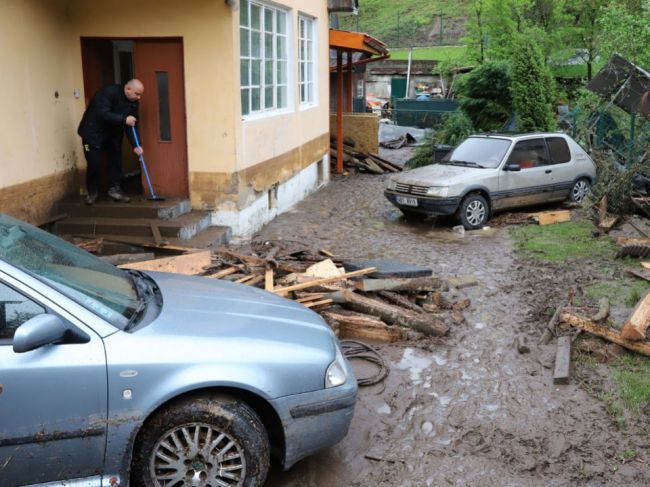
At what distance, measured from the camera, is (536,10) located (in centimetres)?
3316

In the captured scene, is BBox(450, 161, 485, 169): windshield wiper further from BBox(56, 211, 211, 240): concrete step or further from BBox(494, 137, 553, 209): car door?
BBox(56, 211, 211, 240): concrete step

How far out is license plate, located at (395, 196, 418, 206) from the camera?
12875 millimetres

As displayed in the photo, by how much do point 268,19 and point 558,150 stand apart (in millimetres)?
6270

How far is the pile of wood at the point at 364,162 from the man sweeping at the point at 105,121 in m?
10.3

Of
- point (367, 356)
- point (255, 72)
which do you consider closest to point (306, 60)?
point (255, 72)

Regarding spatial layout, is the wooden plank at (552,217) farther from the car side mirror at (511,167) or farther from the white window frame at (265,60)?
the white window frame at (265,60)

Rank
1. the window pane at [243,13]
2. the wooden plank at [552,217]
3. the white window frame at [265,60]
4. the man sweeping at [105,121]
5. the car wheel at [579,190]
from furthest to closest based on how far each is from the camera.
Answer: the car wheel at [579,190] < the wooden plank at [552,217] < the white window frame at [265,60] < the window pane at [243,13] < the man sweeping at [105,121]

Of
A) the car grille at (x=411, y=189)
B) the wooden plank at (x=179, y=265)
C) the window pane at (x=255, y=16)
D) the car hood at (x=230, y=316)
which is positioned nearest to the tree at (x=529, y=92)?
the car grille at (x=411, y=189)

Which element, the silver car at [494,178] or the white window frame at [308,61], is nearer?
the silver car at [494,178]

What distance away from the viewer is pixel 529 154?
1370cm

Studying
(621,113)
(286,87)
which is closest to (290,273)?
(286,87)

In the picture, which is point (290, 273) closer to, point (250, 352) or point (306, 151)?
point (250, 352)

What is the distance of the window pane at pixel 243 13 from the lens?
11.2 metres

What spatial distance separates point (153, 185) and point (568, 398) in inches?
289
